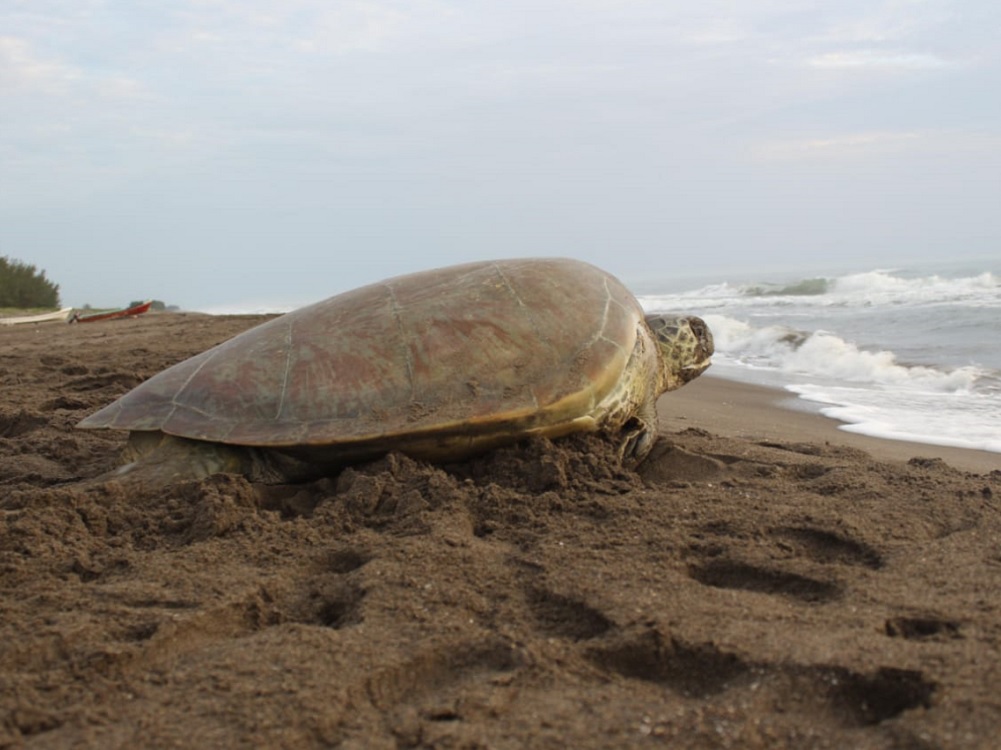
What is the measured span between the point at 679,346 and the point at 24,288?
2439 cm

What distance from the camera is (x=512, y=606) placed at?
215cm

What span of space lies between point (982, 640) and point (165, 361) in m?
6.64

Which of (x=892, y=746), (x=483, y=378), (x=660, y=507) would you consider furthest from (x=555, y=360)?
(x=892, y=746)

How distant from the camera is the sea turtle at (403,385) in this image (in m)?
3.29

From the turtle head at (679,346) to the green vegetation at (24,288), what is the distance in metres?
23.5

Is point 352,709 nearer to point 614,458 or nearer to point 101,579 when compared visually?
point 101,579

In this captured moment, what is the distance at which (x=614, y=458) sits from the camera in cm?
Answer: 351

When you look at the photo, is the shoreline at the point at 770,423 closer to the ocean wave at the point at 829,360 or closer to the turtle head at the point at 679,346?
the turtle head at the point at 679,346

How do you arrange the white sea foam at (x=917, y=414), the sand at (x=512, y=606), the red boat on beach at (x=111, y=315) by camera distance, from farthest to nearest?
the red boat on beach at (x=111, y=315)
the white sea foam at (x=917, y=414)
the sand at (x=512, y=606)

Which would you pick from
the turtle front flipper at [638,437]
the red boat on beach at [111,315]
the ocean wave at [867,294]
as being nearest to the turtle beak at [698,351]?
the turtle front flipper at [638,437]

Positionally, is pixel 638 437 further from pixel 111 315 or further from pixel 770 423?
pixel 111 315

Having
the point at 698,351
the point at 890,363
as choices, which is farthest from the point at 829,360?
the point at 698,351

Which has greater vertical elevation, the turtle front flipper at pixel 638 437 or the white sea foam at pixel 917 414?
the turtle front flipper at pixel 638 437

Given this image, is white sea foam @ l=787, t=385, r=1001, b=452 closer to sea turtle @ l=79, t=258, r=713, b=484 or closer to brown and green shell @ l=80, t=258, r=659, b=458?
sea turtle @ l=79, t=258, r=713, b=484
